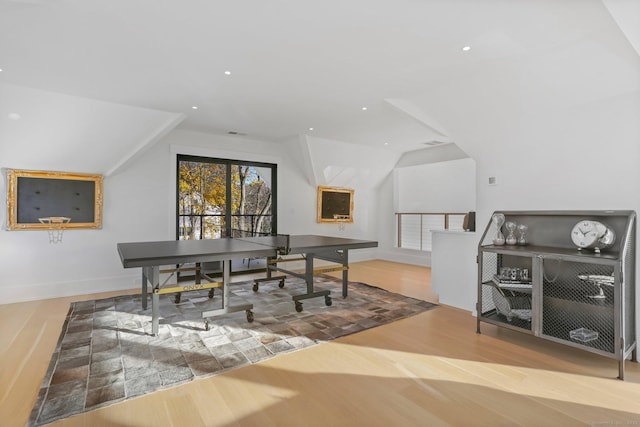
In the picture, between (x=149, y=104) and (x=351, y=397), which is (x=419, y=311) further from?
(x=149, y=104)

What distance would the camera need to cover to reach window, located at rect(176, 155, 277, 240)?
578 centimetres

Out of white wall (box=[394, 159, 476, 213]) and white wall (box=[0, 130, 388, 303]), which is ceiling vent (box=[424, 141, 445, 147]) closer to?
white wall (box=[394, 159, 476, 213])

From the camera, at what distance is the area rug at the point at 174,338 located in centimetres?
220

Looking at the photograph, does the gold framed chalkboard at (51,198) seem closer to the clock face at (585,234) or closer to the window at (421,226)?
the clock face at (585,234)

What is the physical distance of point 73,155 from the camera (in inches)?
172

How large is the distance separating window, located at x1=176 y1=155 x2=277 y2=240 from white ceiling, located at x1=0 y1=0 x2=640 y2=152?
6.17 feet

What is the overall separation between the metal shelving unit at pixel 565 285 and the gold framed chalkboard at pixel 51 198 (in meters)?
5.27

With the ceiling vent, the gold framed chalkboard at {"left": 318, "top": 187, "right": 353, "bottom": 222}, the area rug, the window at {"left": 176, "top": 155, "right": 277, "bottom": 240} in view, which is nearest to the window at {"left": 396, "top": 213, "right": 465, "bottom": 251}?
the gold framed chalkboard at {"left": 318, "top": 187, "right": 353, "bottom": 222}

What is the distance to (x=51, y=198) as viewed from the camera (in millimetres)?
4430

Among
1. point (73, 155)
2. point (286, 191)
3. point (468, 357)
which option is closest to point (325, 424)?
point (468, 357)

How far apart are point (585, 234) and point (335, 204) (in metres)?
5.07

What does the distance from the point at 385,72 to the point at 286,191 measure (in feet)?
12.8

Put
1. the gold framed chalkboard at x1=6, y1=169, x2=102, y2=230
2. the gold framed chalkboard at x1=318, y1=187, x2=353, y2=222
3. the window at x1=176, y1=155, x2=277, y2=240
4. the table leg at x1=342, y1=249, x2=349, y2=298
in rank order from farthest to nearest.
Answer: the gold framed chalkboard at x1=318, y1=187, x2=353, y2=222, the window at x1=176, y1=155, x2=277, y2=240, the table leg at x1=342, y1=249, x2=349, y2=298, the gold framed chalkboard at x1=6, y1=169, x2=102, y2=230

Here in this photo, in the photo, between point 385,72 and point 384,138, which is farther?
point 384,138
